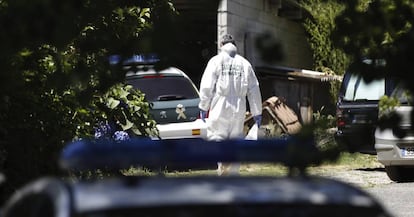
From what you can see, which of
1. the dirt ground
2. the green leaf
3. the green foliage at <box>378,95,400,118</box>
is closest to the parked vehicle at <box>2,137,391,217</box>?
the green foliage at <box>378,95,400,118</box>

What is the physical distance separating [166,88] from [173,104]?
1.30 ft

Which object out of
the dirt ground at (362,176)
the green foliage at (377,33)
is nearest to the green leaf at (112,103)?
the dirt ground at (362,176)

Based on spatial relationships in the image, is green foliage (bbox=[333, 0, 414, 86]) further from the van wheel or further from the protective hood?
the van wheel

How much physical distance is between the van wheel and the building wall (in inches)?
92.9

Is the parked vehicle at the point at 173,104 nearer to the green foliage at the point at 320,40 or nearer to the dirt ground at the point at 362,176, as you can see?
the dirt ground at the point at 362,176

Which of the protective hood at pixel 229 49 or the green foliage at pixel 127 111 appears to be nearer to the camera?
the green foliage at pixel 127 111

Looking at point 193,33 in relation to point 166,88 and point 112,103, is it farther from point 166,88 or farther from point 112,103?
point 166,88

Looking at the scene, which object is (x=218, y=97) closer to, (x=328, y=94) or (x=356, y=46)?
(x=356, y=46)

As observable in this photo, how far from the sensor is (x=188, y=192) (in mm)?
3861

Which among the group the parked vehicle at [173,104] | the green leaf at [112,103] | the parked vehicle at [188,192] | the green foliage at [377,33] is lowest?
the parked vehicle at [173,104]

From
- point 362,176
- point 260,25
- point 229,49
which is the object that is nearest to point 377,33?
point 229,49

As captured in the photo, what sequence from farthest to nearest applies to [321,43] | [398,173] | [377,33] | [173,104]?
[321,43], [173,104], [398,173], [377,33]

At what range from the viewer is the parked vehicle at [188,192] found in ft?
12.3

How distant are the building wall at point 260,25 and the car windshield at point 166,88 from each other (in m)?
1.25
